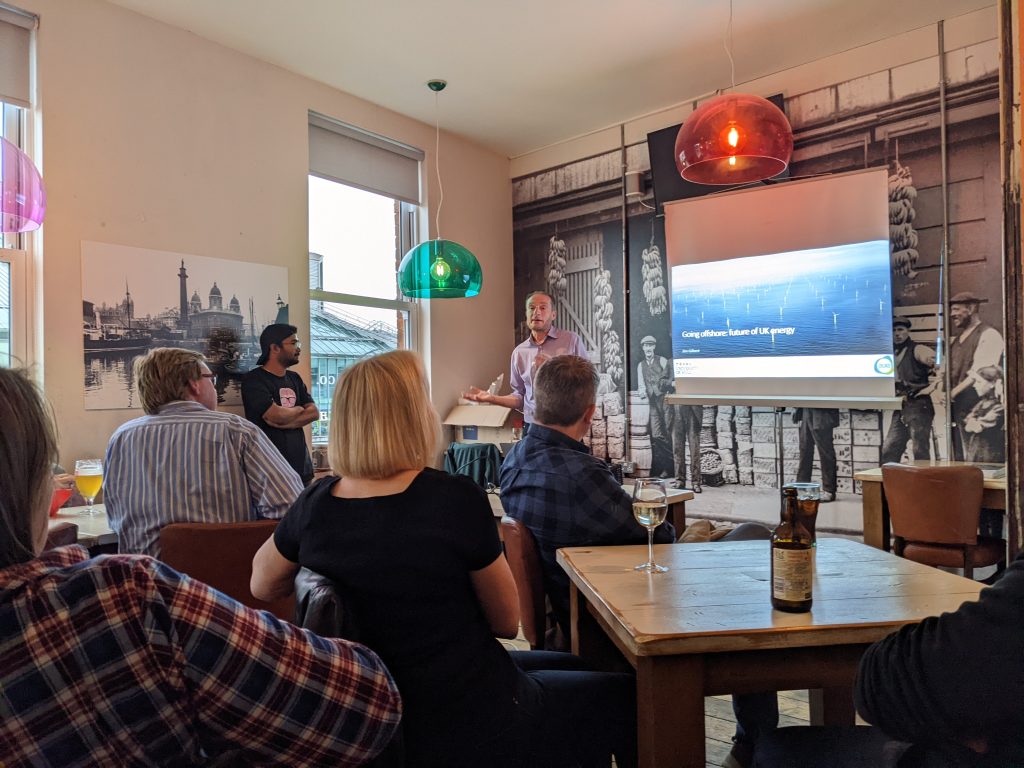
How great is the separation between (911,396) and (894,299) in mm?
595

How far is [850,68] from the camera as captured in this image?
4.47 meters

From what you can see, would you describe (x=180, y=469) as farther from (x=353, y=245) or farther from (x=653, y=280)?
(x=653, y=280)

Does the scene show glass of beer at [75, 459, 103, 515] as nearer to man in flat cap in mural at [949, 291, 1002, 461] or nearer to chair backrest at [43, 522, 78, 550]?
chair backrest at [43, 522, 78, 550]

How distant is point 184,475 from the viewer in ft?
7.08

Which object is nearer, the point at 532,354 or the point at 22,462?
the point at 22,462

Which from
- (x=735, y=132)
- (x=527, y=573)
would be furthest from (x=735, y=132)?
(x=527, y=573)

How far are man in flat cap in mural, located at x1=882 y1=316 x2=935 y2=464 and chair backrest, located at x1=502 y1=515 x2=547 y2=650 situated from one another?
322 centimetres

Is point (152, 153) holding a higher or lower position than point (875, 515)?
higher

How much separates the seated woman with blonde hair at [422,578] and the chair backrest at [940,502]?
8.46 ft

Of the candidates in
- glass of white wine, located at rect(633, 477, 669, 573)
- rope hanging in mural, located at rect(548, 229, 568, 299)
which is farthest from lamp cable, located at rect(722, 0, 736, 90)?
glass of white wine, located at rect(633, 477, 669, 573)

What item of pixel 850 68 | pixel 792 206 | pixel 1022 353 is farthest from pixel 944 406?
pixel 1022 353

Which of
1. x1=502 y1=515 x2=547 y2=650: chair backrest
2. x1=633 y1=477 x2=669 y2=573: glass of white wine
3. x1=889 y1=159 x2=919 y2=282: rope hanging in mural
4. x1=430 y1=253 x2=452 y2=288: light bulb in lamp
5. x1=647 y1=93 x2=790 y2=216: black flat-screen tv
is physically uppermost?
x1=647 y1=93 x2=790 y2=216: black flat-screen tv

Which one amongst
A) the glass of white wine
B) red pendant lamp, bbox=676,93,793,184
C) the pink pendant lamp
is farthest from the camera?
red pendant lamp, bbox=676,93,793,184

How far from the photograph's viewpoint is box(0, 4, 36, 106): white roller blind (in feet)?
11.1
